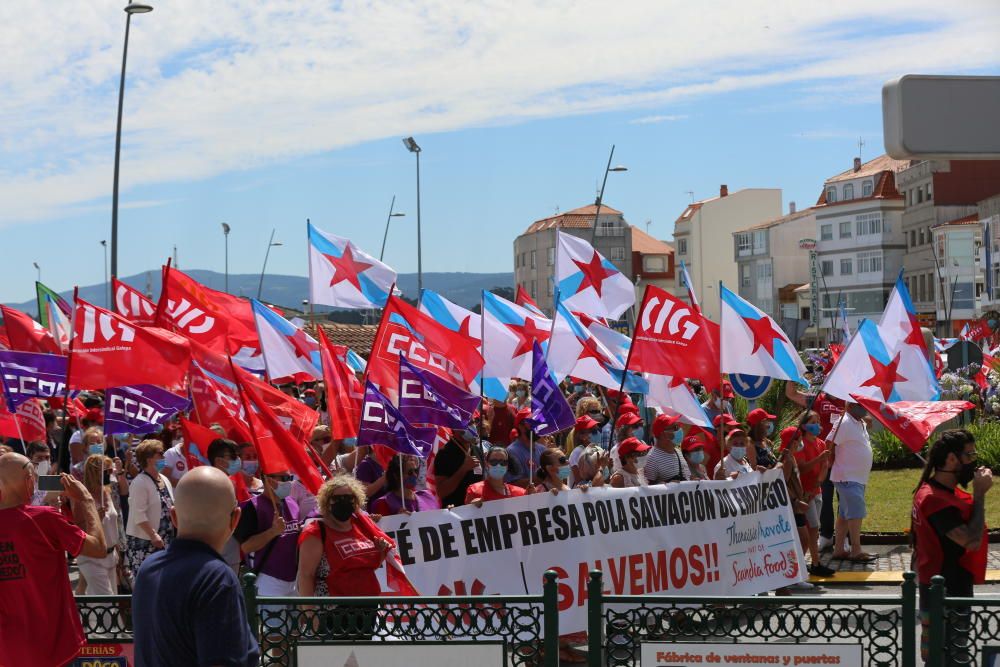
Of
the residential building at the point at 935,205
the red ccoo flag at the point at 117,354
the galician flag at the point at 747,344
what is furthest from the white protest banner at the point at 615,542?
the residential building at the point at 935,205

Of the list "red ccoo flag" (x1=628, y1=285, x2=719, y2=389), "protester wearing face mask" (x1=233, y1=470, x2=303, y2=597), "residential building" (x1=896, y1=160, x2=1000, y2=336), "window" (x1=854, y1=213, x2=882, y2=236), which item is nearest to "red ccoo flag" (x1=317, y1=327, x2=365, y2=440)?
"protester wearing face mask" (x1=233, y1=470, x2=303, y2=597)

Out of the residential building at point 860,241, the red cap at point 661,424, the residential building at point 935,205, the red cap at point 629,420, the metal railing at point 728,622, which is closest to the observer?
the metal railing at point 728,622

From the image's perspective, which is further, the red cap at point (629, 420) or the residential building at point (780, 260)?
the residential building at point (780, 260)

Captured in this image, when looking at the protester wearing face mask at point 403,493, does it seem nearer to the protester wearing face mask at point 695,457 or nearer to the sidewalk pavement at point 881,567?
the protester wearing face mask at point 695,457

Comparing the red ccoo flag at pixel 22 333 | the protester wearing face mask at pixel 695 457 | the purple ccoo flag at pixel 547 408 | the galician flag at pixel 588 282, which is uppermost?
the galician flag at pixel 588 282

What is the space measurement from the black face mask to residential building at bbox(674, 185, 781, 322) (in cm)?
12217

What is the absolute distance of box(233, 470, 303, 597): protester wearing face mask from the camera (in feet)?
27.0

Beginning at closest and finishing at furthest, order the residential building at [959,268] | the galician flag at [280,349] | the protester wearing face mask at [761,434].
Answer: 1. the protester wearing face mask at [761,434]
2. the galician flag at [280,349]
3. the residential building at [959,268]

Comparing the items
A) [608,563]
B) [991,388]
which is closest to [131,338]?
[608,563]

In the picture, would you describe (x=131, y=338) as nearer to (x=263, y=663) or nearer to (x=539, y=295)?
(x=263, y=663)

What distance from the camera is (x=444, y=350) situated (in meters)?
13.5

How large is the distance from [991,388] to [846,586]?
1238cm

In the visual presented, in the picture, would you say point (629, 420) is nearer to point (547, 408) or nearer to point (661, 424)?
point (661, 424)

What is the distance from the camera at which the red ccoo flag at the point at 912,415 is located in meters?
12.6
